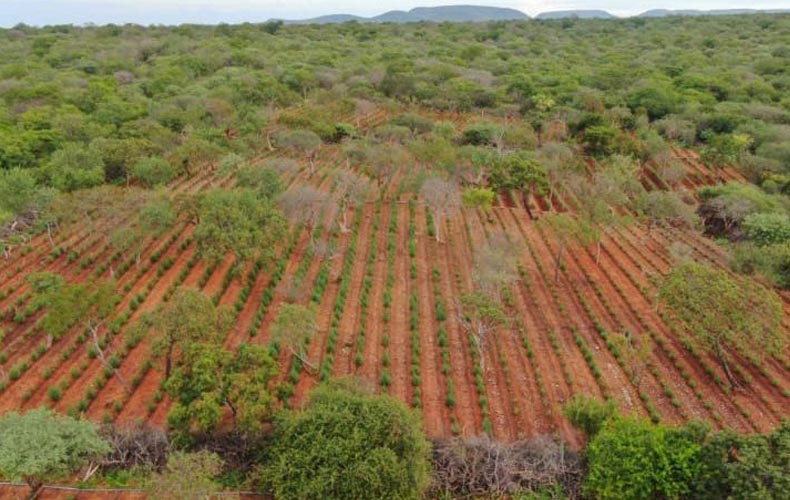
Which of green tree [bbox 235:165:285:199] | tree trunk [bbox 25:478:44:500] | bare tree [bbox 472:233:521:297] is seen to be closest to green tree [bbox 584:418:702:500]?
bare tree [bbox 472:233:521:297]

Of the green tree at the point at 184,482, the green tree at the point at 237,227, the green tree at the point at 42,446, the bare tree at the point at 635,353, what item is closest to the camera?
the green tree at the point at 184,482

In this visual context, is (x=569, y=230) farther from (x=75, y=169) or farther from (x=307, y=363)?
(x=75, y=169)

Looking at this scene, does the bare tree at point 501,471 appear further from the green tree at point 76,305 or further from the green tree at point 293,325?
the green tree at point 76,305

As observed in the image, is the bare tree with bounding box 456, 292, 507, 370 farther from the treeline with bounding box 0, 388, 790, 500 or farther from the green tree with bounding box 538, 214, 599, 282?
the green tree with bounding box 538, 214, 599, 282

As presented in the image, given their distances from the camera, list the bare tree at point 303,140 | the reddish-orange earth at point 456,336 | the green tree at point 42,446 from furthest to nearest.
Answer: the bare tree at point 303,140, the reddish-orange earth at point 456,336, the green tree at point 42,446

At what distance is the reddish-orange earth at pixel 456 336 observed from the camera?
878 inches

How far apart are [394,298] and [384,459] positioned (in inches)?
569

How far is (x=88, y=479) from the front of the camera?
18500 millimetres

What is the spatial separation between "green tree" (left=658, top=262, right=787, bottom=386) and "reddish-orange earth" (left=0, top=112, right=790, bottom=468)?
6.28ft

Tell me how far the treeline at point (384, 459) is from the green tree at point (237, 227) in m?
11.0

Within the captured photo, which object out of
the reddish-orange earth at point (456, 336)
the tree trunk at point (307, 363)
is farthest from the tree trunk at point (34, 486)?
the tree trunk at point (307, 363)

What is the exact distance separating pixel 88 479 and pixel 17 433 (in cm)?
337

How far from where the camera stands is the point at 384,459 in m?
16.0

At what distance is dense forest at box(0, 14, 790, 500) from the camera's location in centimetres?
1706
